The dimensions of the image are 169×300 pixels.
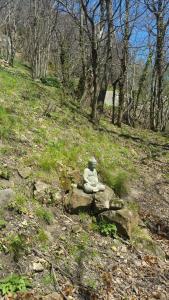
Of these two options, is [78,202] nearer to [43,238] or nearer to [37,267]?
[43,238]

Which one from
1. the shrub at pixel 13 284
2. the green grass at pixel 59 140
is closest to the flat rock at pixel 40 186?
the green grass at pixel 59 140

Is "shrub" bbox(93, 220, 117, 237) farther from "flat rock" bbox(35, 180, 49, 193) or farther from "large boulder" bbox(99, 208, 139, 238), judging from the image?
"flat rock" bbox(35, 180, 49, 193)

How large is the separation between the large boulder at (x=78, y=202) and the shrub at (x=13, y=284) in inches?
97.6

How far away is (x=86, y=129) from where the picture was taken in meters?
12.8

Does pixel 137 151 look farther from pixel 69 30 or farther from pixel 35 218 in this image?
pixel 69 30

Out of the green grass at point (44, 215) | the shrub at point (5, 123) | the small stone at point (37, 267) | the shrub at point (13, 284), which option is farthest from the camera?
the shrub at point (5, 123)

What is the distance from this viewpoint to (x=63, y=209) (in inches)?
318

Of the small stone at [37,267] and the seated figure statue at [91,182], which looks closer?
the small stone at [37,267]

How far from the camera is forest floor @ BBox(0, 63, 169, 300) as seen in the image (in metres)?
6.23

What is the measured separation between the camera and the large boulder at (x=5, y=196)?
7.20 metres

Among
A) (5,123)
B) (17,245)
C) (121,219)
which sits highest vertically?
(5,123)

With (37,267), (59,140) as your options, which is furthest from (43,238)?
(59,140)

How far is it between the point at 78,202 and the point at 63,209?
36cm

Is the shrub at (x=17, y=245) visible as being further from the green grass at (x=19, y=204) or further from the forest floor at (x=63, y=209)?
the green grass at (x=19, y=204)
